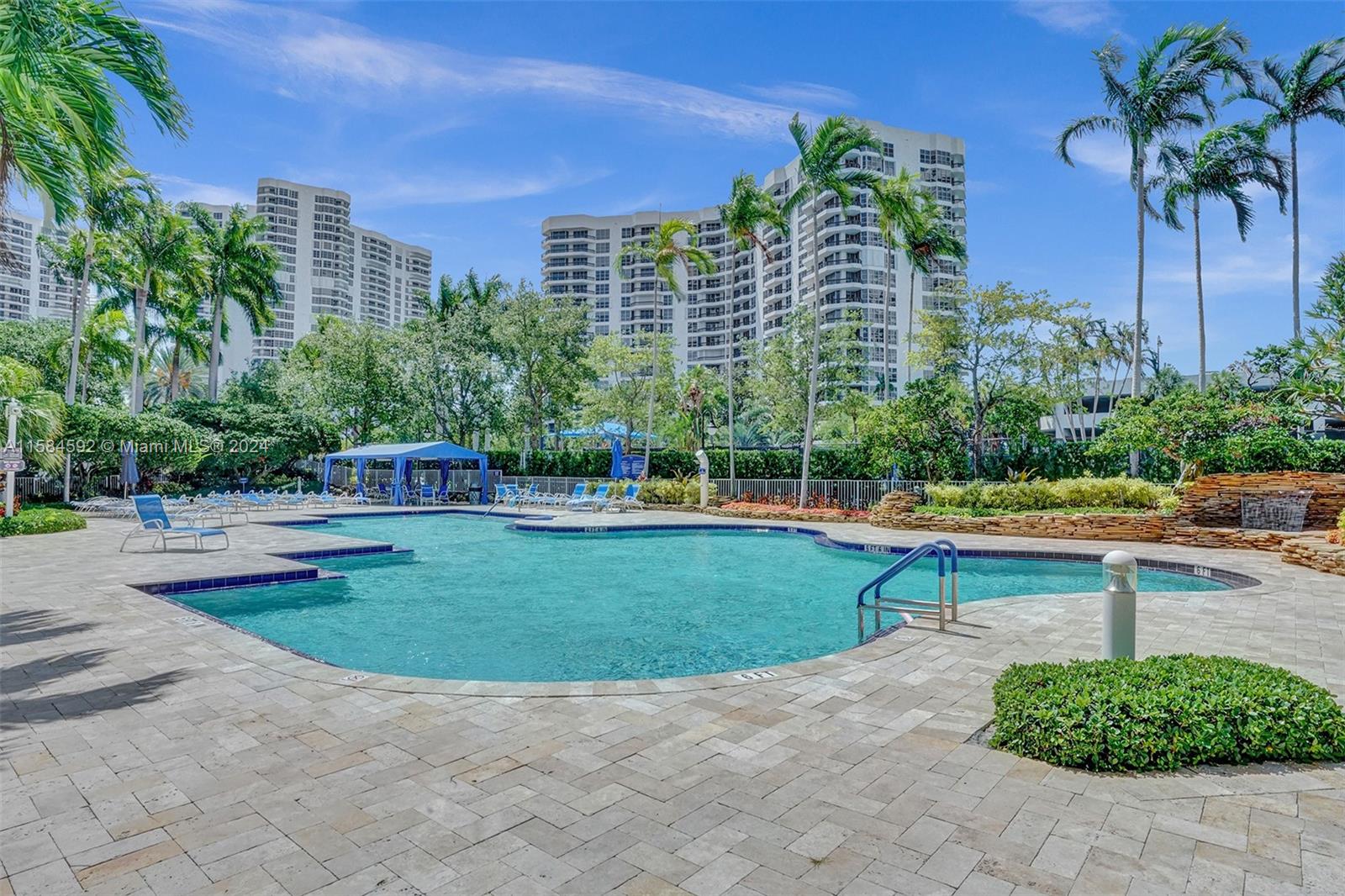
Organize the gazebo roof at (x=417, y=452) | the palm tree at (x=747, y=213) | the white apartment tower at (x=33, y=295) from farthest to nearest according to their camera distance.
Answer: the white apartment tower at (x=33, y=295)
the gazebo roof at (x=417, y=452)
the palm tree at (x=747, y=213)

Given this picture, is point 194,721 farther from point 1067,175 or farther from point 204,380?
point 204,380

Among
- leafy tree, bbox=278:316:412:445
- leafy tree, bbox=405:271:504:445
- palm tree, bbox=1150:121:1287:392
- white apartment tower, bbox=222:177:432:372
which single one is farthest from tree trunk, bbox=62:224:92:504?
white apartment tower, bbox=222:177:432:372

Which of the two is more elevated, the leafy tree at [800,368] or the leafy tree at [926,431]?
the leafy tree at [800,368]

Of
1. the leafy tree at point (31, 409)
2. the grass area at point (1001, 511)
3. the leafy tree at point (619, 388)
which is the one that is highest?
the leafy tree at point (619, 388)

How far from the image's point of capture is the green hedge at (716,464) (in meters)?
22.9

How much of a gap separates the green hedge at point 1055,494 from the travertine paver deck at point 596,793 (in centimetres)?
1141

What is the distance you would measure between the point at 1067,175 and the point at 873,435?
1342 centimetres

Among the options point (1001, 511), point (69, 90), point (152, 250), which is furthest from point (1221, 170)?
point (152, 250)

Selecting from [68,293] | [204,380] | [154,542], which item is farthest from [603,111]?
[68,293]

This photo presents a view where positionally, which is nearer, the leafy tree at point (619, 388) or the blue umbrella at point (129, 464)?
the blue umbrella at point (129, 464)

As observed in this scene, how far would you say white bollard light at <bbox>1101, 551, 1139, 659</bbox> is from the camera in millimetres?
4816

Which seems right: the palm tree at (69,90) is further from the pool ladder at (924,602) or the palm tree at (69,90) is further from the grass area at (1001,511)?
the grass area at (1001,511)

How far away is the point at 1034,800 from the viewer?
3.30 m

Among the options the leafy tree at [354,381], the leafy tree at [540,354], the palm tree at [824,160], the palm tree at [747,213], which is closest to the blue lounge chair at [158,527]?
the palm tree at [747,213]
